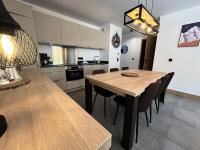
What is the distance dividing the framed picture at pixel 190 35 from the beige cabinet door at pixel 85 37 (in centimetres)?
298

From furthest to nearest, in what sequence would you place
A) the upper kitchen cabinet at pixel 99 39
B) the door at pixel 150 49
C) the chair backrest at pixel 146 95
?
1. the door at pixel 150 49
2. the upper kitchen cabinet at pixel 99 39
3. the chair backrest at pixel 146 95

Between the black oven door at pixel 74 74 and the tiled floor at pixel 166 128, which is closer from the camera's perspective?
the tiled floor at pixel 166 128

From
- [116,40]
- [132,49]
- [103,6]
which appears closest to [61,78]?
[103,6]

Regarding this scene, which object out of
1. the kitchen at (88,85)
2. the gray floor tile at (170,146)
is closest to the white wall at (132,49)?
the kitchen at (88,85)

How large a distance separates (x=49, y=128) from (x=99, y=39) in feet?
13.0

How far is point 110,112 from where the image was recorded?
201 centimetres

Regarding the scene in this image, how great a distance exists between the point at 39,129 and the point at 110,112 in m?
1.77

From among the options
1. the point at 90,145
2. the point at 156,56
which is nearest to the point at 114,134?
the point at 90,145

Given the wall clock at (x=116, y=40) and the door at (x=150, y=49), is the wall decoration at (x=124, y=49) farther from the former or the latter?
the door at (x=150, y=49)

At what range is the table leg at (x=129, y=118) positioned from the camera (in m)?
1.10

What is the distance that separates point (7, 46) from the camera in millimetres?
548

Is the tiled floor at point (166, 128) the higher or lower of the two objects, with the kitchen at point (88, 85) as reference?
lower

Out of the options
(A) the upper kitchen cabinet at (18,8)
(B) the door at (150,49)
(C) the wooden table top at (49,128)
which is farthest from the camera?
(B) the door at (150,49)

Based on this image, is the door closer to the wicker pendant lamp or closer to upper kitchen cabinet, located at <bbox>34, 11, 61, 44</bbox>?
upper kitchen cabinet, located at <bbox>34, 11, 61, 44</bbox>
